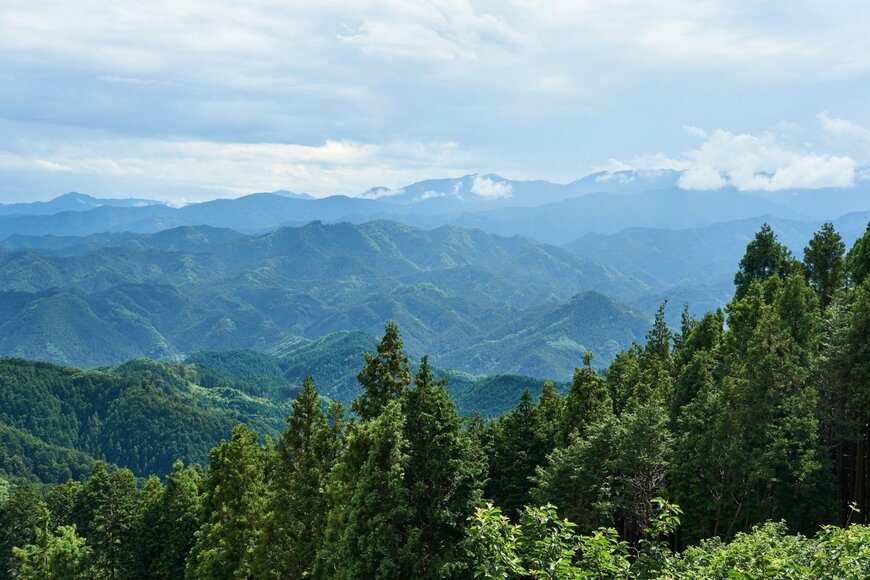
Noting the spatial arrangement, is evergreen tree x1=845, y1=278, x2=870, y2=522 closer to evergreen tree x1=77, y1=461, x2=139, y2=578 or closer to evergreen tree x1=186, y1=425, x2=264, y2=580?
evergreen tree x1=186, y1=425, x2=264, y2=580

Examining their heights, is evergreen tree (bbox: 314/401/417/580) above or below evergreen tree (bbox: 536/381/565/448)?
above

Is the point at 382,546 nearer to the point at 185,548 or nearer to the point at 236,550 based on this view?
the point at 236,550

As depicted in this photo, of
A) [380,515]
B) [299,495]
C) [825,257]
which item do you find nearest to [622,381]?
[825,257]

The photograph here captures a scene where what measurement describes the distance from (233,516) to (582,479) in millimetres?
23502

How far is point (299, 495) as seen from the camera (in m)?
41.4

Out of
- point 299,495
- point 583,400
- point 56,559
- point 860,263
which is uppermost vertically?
point 860,263

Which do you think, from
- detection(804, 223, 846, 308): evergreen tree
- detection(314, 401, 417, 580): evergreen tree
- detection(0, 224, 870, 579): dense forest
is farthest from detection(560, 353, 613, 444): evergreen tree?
detection(804, 223, 846, 308): evergreen tree

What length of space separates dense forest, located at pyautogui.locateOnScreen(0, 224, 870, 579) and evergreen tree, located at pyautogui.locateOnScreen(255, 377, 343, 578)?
0.12 metres

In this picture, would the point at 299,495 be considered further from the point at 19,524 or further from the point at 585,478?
the point at 19,524

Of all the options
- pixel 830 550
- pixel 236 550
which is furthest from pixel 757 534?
pixel 236 550

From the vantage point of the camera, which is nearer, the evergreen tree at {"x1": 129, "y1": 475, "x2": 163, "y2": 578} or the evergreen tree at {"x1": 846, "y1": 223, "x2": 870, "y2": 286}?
the evergreen tree at {"x1": 846, "y1": 223, "x2": 870, "y2": 286}

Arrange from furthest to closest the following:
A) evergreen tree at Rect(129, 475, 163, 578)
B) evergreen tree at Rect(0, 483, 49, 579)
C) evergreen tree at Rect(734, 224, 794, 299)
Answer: evergreen tree at Rect(0, 483, 49, 579)
evergreen tree at Rect(734, 224, 794, 299)
evergreen tree at Rect(129, 475, 163, 578)

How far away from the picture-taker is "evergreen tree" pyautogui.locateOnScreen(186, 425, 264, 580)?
4594cm

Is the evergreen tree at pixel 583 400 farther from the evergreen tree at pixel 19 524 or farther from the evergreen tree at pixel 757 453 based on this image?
the evergreen tree at pixel 19 524
